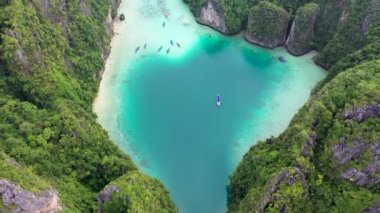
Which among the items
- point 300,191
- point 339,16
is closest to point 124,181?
point 300,191

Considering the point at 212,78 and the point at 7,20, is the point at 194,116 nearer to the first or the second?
the point at 212,78

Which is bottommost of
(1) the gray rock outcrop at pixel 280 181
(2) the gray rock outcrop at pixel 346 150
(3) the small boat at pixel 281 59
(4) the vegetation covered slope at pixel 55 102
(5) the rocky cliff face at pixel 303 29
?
(3) the small boat at pixel 281 59

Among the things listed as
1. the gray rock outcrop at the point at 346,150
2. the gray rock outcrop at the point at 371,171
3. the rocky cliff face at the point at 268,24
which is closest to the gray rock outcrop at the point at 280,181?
the gray rock outcrop at the point at 346,150

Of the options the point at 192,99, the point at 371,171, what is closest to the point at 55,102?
the point at 192,99

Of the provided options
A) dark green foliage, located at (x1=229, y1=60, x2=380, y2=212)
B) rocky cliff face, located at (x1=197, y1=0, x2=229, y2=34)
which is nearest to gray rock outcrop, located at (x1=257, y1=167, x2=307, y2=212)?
dark green foliage, located at (x1=229, y1=60, x2=380, y2=212)

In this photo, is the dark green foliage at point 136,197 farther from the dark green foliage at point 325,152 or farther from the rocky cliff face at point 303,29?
the rocky cliff face at point 303,29

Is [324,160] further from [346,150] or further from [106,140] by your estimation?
[106,140]

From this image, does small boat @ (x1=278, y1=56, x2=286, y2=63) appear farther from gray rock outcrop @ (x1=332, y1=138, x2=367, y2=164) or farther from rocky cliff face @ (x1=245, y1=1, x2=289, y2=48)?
gray rock outcrop @ (x1=332, y1=138, x2=367, y2=164)
